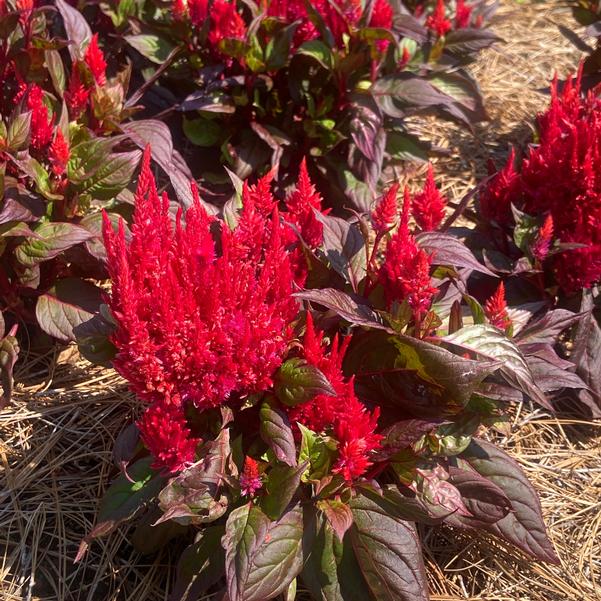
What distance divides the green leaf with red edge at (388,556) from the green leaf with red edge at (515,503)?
0.32m

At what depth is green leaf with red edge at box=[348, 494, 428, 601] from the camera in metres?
Result: 1.73

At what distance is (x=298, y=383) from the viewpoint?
169 cm

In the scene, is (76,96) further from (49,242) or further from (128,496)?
(128,496)

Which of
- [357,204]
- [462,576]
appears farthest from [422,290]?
[357,204]

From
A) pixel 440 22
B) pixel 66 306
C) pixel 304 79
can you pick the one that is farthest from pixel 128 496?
pixel 440 22

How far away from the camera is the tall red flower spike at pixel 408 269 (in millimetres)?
1681

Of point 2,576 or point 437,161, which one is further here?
point 437,161

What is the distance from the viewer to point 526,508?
202 cm

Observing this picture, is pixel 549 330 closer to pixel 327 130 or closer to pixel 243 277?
pixel 243 277

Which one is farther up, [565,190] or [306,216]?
[306,216]

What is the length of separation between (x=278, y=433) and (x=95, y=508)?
845mm

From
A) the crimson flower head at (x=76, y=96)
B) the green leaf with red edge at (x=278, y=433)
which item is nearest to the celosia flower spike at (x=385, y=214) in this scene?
the green leaf with red edge at (x=278, y=433)

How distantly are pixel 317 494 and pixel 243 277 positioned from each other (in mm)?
515

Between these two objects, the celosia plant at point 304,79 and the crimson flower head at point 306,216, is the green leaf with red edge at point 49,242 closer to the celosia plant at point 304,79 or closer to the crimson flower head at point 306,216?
the crimson flower head at point 306,216
